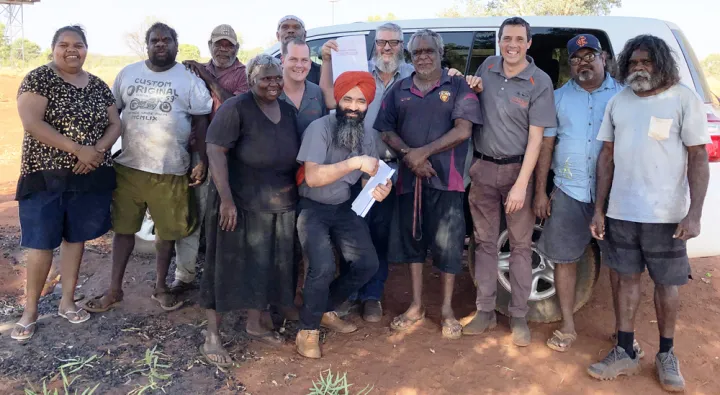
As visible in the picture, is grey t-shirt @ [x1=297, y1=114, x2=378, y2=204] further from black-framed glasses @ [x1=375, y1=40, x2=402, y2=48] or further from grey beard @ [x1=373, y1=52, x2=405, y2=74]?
black-framed glasses @ [x1=375, y1=40, x2=402, y2=48]

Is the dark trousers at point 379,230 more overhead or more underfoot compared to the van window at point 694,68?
more underfoot

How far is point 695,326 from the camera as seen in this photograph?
3977 millimetres

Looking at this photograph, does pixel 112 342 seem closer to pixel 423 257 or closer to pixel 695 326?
pixel 423 257

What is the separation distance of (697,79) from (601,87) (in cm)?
83

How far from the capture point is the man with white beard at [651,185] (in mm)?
2883

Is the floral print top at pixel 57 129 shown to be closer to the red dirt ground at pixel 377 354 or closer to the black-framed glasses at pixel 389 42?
the red dirt ground at pixel 377 354

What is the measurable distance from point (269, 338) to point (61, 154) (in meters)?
1.76

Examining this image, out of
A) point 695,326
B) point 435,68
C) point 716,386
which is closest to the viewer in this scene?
point 716,386

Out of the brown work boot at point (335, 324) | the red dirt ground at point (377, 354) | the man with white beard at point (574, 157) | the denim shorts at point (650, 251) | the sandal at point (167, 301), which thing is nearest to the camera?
the denim shorts at point (650, 251)

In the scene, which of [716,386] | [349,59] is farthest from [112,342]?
[716,386]

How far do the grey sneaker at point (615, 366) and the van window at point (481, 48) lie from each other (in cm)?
220

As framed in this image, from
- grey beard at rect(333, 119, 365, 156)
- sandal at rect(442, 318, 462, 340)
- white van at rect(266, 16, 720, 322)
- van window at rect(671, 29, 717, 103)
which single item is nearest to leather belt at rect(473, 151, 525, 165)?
white van at rect(266, 16, 720, 322)

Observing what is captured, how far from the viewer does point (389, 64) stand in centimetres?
388

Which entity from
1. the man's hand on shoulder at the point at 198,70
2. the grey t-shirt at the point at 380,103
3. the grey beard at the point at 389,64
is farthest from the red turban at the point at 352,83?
the man's hand on shoulder at the point at 198,70
